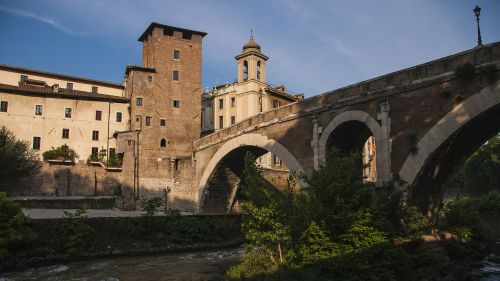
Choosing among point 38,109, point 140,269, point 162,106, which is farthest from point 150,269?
point 38,109

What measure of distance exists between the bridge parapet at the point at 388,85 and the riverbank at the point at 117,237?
844 centimetres

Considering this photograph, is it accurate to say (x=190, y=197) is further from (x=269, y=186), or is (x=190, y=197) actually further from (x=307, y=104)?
(x=269, y=186)

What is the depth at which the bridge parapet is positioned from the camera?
1906 cm

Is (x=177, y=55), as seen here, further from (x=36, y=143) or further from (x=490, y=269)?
(x=490, y=269)

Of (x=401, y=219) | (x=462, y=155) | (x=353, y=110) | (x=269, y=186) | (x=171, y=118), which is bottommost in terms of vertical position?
(x=401, y=219)

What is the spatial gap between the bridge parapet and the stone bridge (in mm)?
40

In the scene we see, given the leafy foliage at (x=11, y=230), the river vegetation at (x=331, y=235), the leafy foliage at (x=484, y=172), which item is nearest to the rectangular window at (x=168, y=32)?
the leafy foliage at (x=11, y=230)

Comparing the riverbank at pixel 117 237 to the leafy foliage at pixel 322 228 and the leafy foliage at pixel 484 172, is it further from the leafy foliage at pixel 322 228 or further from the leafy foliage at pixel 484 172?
the leafy foliage at pixel 484 172

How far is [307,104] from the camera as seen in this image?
27.9m

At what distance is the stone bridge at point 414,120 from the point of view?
1902cm

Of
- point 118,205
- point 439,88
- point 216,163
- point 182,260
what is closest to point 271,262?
point 182,260

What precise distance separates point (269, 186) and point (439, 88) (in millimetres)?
9847

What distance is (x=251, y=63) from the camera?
5069 cm

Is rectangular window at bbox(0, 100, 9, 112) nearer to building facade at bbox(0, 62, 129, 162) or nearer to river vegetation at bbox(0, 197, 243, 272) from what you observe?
building facade at bbox(0, 62, 129, 162)
